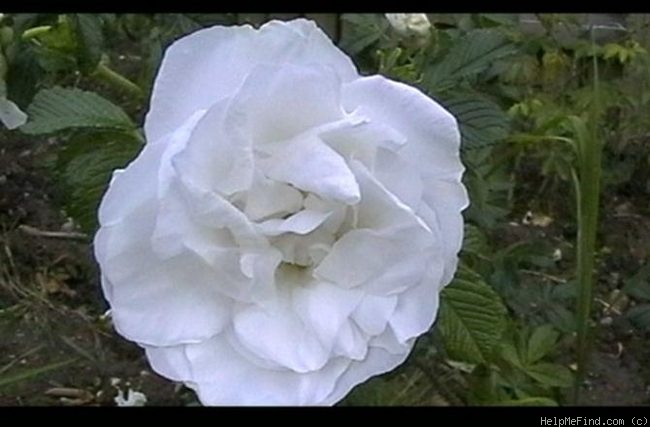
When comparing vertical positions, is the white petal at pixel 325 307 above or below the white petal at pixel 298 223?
below

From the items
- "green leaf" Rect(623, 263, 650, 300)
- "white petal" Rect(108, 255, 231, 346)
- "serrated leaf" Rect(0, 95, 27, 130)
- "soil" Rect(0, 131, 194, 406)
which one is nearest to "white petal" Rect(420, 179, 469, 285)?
"white petal" Rect(108, 255, 231, 346)

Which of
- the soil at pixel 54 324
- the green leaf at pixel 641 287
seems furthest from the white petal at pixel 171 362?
the soil at pixel 54 324

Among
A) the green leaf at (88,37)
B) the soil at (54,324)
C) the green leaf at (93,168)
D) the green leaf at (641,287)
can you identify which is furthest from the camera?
the soil at (54,324)

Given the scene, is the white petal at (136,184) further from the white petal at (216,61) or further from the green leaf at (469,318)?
the green leaf at (469,318)

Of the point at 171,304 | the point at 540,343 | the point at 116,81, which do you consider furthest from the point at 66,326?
the point at 171,304

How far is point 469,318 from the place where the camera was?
2.44ft

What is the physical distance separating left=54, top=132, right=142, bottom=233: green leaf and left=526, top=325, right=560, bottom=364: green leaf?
2.12ft

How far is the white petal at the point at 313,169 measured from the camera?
21.6 inches

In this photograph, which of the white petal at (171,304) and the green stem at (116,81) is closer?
the white petal at (171,304)

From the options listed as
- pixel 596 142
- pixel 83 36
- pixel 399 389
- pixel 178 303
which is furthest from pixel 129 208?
pixel 399 389

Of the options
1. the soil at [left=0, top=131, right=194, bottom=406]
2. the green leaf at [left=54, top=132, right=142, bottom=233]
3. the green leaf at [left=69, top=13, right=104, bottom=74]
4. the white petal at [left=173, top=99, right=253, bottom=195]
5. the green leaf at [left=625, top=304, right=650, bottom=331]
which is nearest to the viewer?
the white petal at [left=173, top=99, right=253, bottom=195]

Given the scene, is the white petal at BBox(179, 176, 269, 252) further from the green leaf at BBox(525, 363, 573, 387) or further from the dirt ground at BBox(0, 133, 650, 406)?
the dirt ground at BBox(0, 133, 650, 406)

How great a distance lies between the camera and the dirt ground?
1716 millimetres

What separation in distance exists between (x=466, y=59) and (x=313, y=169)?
1.00 ft
